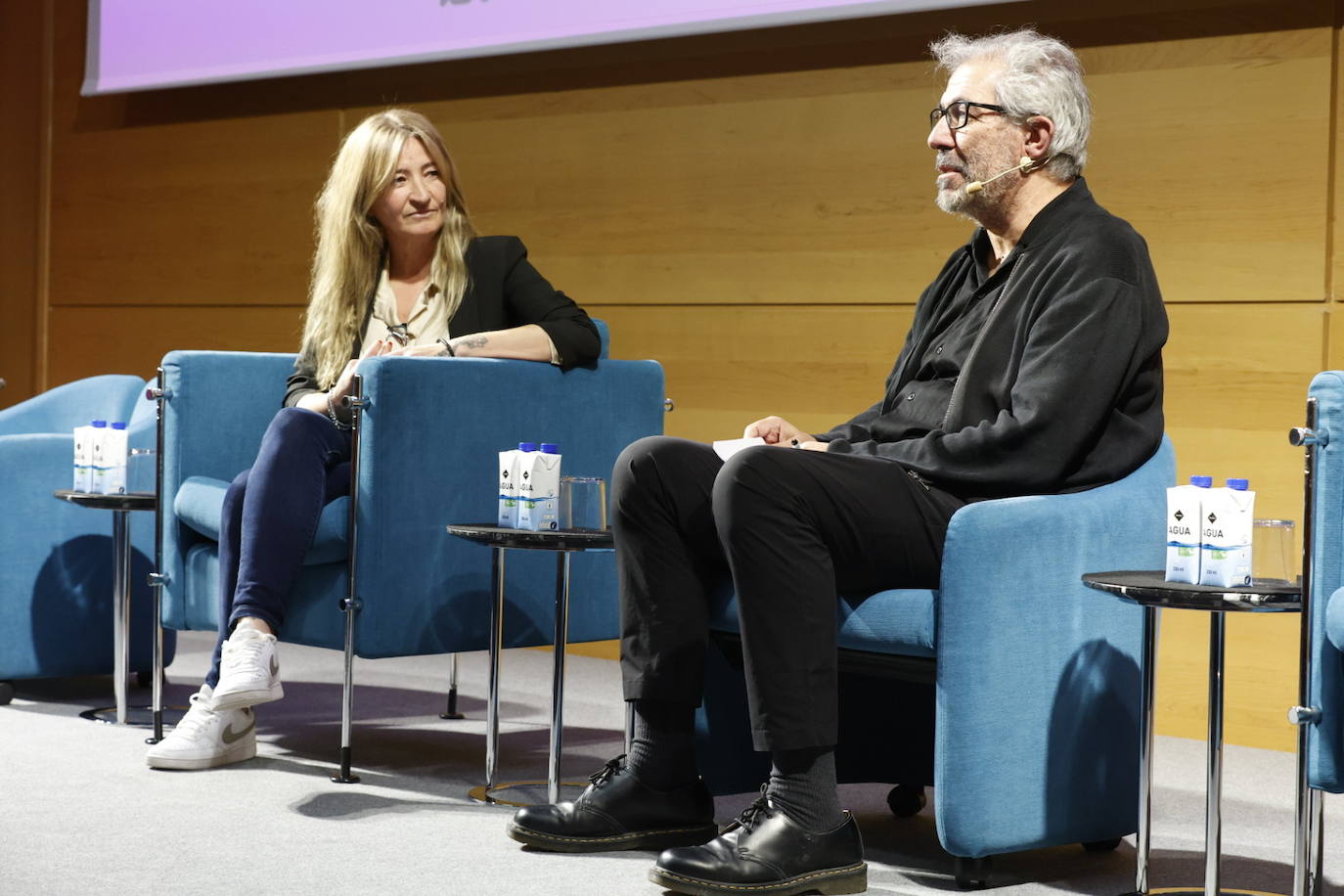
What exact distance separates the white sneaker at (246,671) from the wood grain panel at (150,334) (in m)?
2.52

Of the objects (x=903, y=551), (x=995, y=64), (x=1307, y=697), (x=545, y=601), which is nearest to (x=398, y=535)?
(x=545, y=601)

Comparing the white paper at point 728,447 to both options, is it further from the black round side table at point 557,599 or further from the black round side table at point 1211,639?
the black round side table at point 1211,639

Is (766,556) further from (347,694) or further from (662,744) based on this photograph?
(347,694)

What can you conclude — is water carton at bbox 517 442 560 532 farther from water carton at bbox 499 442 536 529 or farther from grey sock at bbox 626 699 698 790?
grey sock at bbox 626 699 698 790

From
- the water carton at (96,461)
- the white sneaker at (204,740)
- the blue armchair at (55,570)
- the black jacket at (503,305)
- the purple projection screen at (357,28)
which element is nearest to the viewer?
the white sneaker at (204,740)

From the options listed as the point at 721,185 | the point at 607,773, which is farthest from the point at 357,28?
the point at 607,773

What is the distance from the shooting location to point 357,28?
493cm

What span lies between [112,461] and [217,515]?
393 mm

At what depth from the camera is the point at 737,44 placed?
14.1ft

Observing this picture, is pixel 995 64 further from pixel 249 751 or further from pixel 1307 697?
pixel 249 751

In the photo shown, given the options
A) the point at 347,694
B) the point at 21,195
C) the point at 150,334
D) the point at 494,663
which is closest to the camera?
the point at 494,663

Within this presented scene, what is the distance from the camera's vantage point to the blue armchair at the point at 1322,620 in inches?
76.7

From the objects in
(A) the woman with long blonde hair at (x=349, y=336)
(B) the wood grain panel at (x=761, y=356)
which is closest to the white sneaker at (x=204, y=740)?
(A) the woman with long blonde hair at (x=349, y=336)

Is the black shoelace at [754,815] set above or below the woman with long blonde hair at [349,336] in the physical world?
below
